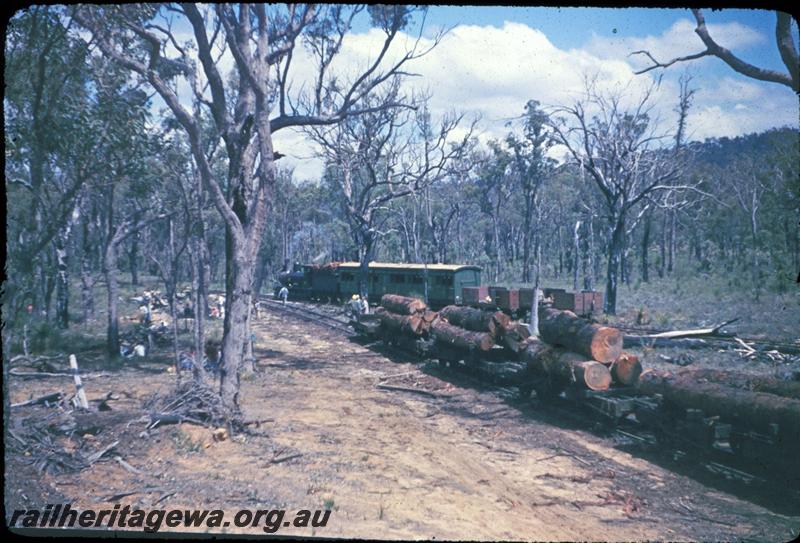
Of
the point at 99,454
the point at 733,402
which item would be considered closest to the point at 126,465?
the point at 99,454

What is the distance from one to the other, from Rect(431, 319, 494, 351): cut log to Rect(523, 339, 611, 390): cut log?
4.72 feet

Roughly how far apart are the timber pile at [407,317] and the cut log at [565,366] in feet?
18.2

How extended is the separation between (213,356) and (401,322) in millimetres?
6390

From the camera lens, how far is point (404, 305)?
18.6m

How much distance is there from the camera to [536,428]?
10.7 meters

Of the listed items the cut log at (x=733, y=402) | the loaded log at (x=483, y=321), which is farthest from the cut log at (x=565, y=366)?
the loaded log at (x=483, y=321)

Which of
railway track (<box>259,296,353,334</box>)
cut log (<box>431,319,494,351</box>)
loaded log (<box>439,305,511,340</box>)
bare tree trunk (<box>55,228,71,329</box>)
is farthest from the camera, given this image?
railway track (<box>259,296,353,334</box>)

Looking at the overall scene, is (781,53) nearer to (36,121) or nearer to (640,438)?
(640,438)

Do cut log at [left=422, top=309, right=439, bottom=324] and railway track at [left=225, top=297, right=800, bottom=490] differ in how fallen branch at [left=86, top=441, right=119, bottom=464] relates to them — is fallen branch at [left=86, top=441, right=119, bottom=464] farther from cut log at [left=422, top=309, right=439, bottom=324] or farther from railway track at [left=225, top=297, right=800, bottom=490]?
cut log at [left=422, top=309, right=439, bottom=324]

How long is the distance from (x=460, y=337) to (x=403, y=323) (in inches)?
146

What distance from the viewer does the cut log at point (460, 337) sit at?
1400 centimetres

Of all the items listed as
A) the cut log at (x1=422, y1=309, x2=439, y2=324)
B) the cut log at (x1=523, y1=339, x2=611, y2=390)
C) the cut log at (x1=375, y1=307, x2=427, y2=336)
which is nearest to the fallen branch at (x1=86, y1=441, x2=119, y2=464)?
the cut log at (x1=523, y1=339, x2=611, y2=390)

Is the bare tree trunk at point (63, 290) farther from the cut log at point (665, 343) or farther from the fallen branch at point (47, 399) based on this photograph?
the cut log at point (665, 343)

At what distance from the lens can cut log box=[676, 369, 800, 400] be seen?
26.6 ft
